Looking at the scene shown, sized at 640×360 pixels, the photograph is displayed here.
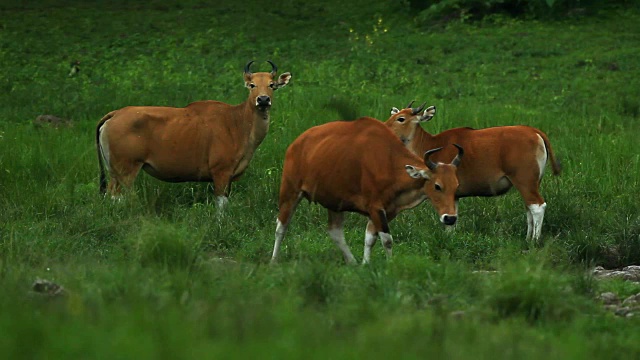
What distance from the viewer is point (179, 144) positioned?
12852 millimetres

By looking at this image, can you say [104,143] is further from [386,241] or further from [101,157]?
[386,241]

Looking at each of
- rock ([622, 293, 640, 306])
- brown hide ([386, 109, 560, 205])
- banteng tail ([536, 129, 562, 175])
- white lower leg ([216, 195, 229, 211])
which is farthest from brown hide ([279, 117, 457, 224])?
banteng tail ([536, 129, 562, 175])

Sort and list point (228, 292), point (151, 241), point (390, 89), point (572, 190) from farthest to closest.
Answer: point (390, 89)
point (572, 190)
point (151, 241)
point (228, 292)

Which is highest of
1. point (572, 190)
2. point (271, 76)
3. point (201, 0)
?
point (271, 76)

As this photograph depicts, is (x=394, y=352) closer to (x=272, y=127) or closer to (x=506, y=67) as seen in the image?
(x=272, y=127)

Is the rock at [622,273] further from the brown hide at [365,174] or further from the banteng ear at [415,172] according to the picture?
the banteng ear at [415,172]

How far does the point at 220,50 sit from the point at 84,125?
23.5 ft

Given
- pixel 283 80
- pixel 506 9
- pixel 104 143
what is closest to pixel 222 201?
Answer: pixel 104 143

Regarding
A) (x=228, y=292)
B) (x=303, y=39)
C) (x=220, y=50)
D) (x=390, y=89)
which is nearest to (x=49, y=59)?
(x=220, y=50)

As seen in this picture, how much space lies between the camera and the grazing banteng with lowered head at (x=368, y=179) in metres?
9.82

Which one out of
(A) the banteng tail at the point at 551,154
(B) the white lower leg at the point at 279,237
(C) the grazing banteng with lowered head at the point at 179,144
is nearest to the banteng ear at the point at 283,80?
(C) the grazing banteng with lowered head at the point at 179,144

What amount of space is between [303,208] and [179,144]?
159cm

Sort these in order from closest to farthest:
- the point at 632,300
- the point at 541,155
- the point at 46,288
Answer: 1. the point at 46,288
2. the point at 632,300
3. the point at 541,155

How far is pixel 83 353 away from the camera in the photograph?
5.21 metres
